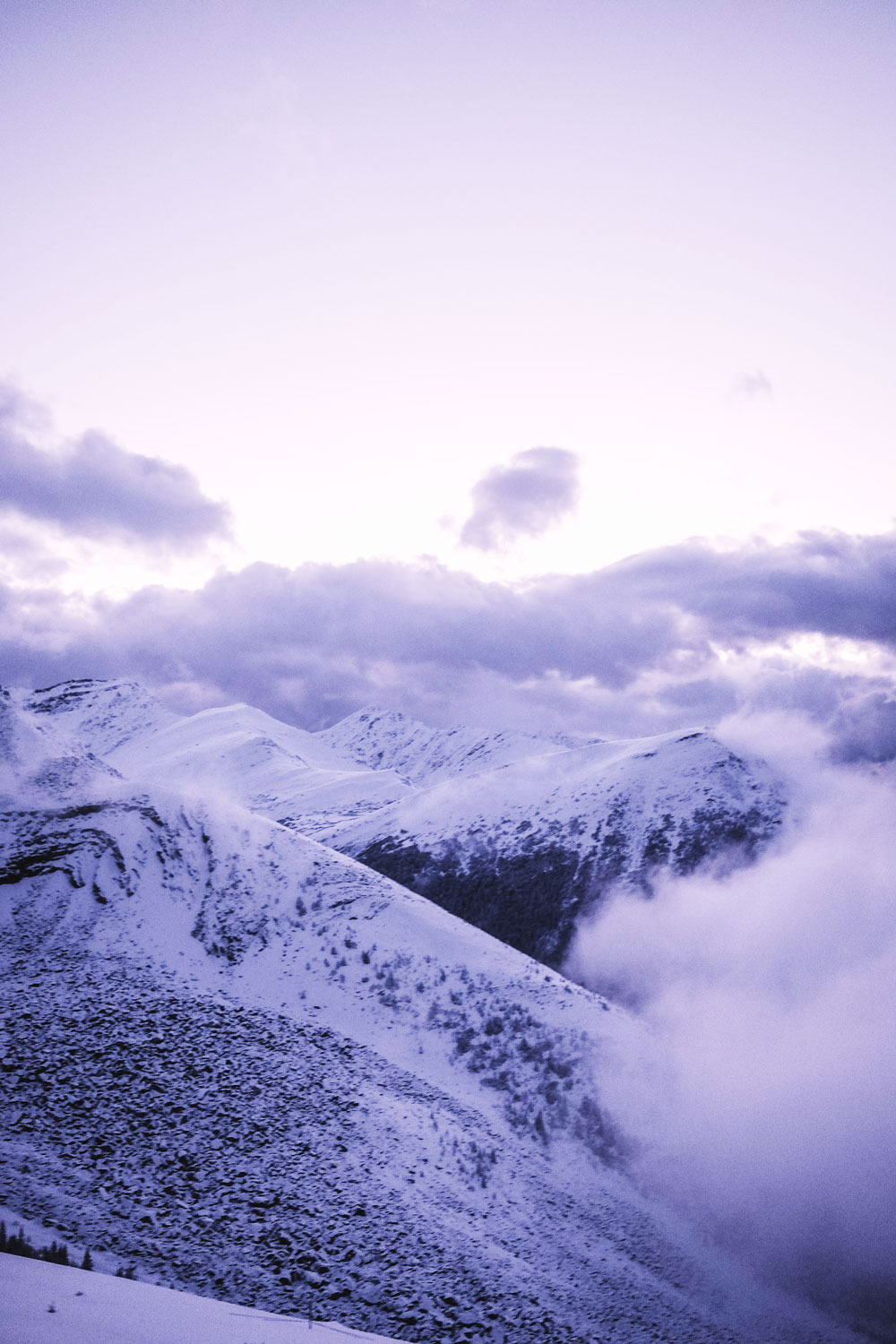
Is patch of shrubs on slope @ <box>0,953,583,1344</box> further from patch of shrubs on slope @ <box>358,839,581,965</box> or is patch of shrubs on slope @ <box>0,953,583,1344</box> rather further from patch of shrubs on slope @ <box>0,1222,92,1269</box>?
patch of shrubs on slope @ <box>358,839,581,965</box>

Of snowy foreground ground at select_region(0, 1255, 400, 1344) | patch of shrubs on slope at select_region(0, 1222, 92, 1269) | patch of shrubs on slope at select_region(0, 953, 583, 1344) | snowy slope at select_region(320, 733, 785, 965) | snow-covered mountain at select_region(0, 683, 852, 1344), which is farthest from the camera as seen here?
snowy slope at select_region(320, 733, 785, 965)

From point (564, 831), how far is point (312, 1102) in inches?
3267

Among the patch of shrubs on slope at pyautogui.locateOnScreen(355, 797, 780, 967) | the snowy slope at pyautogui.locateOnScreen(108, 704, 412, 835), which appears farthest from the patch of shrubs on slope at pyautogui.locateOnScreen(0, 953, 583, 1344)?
the snowy slope at pyautogui.locateOnScreen(108, 704, 412, 835)

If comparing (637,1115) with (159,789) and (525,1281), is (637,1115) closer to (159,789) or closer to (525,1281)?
(525,1281)

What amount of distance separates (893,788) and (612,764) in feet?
203

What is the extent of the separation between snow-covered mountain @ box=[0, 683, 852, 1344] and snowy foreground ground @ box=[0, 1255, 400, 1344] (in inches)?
371

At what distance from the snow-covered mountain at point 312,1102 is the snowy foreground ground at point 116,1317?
30.9 ft

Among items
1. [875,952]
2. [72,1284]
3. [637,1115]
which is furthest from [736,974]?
[72,1284]

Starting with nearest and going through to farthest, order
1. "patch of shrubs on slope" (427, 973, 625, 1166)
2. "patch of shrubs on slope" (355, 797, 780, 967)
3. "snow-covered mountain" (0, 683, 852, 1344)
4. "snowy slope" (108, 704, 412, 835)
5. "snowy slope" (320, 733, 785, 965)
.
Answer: "snow-covered mountain" (0, 683, 852, 1344)
"patch of shrubs on slope" (427, 973, 625, 1166)
"patch of shrubs on slope" (355, 797, 780, 967)
"snowy slope" (320, 733, 785, 965)
"snowy slope" (108, 704, 412, 835)

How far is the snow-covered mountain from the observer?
14.1 m

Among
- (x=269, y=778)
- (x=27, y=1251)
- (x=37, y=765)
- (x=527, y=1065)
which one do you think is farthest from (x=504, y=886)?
(x=269, y=778)

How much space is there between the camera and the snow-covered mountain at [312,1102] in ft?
46.1

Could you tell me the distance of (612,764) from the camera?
115m

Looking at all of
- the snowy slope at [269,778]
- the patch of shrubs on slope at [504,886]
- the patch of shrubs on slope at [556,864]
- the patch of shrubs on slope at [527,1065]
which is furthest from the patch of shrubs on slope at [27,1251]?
the snowy slope at [269,778]
